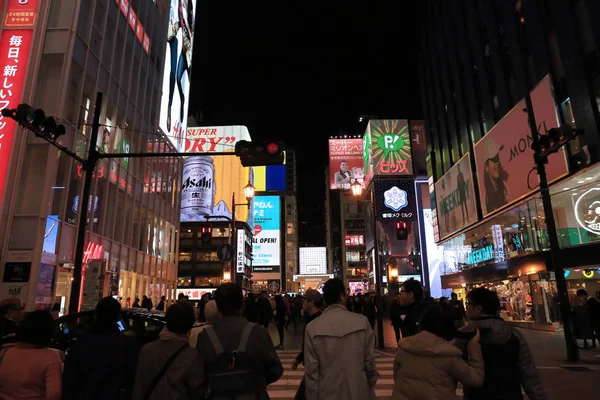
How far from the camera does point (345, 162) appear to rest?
60.8 metres

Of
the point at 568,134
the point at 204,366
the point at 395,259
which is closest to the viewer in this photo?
the point at 204,366

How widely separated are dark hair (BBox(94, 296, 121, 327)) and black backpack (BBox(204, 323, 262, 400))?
3.49ft

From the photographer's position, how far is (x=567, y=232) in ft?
65.0

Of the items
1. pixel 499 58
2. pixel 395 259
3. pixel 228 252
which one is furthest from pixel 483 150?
pixel 395 259

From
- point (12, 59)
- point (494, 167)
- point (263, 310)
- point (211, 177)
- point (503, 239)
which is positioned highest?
point (211, 177)

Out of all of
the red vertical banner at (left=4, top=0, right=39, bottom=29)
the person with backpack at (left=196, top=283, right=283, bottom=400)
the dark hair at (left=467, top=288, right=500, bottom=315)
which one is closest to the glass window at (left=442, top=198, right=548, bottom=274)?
the dark hair at (left=467, top=288, right=500, bottom=315)

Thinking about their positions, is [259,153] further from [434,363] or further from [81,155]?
[81,155]

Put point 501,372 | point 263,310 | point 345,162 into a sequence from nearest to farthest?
1. point 501,372
2. point 263,310
3. point 345,162

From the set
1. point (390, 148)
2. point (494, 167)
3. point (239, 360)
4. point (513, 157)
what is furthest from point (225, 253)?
point (390, 148)

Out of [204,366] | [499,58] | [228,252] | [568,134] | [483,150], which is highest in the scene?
[499,58]

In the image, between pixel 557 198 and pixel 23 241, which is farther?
pixel 557 198

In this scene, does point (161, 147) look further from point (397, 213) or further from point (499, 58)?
point (397, 213)

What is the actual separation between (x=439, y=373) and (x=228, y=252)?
14.8m

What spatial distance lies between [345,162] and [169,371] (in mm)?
58693
